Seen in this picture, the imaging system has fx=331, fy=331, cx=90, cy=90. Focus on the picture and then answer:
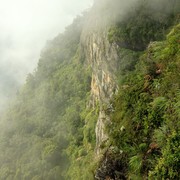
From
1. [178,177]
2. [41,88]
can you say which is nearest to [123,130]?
[178,177]

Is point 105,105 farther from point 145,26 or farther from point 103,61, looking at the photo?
point 103,61

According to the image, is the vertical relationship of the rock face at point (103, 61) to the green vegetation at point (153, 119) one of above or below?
above

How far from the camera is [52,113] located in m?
82.9

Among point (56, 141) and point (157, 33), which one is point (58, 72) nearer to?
point (56, 141)

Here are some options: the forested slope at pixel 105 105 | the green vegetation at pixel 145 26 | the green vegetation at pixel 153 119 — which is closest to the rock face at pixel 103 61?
the forested slope at pixel 105 105

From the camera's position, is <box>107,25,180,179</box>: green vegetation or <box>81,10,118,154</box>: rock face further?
<box>81,10,118,154</box>: rock face

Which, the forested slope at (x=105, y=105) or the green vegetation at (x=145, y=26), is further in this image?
the green vegetation at (x=145, y=26)

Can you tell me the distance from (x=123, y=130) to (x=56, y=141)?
53.9 m

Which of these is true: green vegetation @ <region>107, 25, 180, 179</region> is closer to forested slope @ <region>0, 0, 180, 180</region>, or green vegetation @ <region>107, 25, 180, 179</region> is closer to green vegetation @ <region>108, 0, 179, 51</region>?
forested slope @ <region>0, 0, 180, 180</region>

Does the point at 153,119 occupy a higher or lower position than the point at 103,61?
lower

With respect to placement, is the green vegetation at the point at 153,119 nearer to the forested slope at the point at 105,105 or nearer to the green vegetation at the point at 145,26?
the forested slope at the point at 105,105

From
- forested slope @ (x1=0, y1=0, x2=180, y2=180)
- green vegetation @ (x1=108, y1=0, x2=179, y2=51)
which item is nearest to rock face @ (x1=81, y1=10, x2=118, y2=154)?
forested slope @ (x1=0, y1=0, x2=180, y2=180)

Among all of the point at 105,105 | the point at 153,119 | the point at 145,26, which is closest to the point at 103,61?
the point at 145,26

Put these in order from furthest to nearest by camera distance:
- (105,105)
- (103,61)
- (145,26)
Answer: (103,61) < (145,26) < (105,105)
